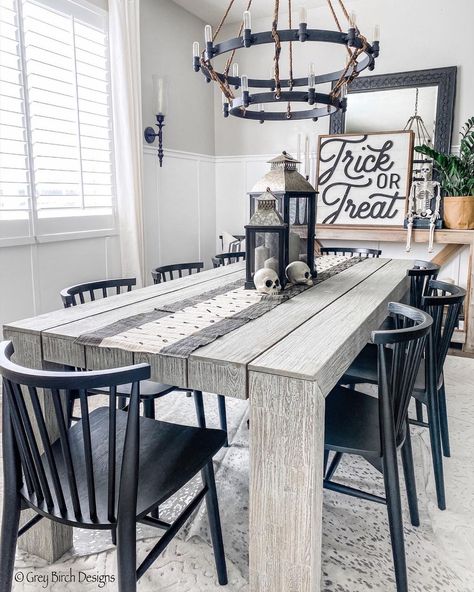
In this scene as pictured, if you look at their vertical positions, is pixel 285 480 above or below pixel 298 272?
below

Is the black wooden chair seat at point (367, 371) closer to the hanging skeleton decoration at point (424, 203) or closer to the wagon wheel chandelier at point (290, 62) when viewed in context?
the wagon wheel chandelier at point (290, 62)

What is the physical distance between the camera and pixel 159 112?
12.3 ft

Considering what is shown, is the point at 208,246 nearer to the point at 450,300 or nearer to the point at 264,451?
the point at 450,300

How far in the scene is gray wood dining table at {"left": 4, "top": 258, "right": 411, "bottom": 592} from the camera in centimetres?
111

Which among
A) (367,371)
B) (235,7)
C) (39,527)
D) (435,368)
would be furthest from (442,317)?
(235,7)

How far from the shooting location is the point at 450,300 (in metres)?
1.76

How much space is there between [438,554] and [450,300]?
859 mm

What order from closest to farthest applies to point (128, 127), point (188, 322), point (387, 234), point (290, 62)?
point (188, 322) < point (290, 62) < point (128, 127) < point (387, 234)

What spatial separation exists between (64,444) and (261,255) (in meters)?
1.15

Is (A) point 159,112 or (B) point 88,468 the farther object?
(A) point 159,112

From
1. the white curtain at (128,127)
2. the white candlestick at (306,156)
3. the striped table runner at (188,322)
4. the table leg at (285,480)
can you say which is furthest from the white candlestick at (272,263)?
the white candlestick at (306,156)

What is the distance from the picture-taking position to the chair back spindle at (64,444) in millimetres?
1001

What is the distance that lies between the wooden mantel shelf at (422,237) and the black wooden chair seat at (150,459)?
2849 mm

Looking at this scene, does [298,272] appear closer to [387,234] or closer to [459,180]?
[387,234]
